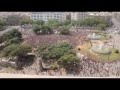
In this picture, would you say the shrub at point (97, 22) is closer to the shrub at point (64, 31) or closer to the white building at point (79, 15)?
the white building at point (79, 15)

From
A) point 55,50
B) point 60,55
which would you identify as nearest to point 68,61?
point 60,55

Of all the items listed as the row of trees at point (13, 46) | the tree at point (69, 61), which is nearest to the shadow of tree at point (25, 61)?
the row of trees at point (13, 46)

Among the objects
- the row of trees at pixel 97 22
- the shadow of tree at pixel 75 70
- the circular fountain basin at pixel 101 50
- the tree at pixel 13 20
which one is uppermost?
the tree at pixel 13 20

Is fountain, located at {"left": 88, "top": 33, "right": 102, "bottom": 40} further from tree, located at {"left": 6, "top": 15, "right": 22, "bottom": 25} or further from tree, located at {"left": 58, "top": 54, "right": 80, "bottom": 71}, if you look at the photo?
tree, located at {"left": 6, "top": 15, "right": 22, "bottom": 25}

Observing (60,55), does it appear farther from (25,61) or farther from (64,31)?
(25,61)

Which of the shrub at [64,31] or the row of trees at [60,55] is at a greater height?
the shrub at [64,31]

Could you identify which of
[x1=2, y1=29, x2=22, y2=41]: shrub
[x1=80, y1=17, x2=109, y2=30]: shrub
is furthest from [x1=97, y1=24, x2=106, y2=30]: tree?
[x1=2, y1=29, x2=22, y2=41]: shrub
